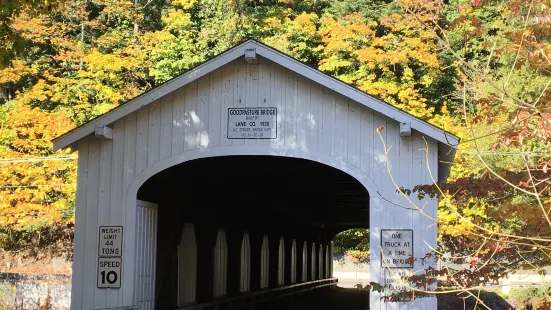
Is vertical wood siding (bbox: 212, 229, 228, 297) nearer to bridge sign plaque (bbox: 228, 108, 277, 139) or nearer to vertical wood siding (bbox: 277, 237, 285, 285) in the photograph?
vertical wood siding (bbox: 277, 237, 285, 285)

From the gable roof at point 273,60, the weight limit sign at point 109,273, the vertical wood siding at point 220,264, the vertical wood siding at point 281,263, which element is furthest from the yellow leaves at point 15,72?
the weight limit sign at point 109,273

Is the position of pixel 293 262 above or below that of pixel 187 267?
below

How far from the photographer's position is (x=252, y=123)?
38.9 feet

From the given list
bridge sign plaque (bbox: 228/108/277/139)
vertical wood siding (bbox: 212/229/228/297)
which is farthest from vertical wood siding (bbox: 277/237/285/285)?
bridge sign plaque (bbox: 228/108/277/139)

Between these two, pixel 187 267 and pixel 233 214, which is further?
pixel 233 214

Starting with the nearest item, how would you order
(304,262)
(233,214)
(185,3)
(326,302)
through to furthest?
(233,214), (326,302), (304,262), (185,3)

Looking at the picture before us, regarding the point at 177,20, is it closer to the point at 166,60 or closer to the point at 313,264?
the point at 166,60

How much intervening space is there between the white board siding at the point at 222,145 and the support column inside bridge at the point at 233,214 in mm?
652

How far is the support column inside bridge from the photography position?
1374cm

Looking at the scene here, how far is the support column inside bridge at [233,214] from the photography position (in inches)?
541

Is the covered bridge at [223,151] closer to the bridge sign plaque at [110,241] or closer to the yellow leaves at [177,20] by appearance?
the bridge sign plaque at [110,241]

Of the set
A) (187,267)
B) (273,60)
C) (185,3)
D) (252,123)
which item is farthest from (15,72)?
(273,60)

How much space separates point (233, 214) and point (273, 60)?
7901 millimetres

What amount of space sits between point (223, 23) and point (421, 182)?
2813 cm
